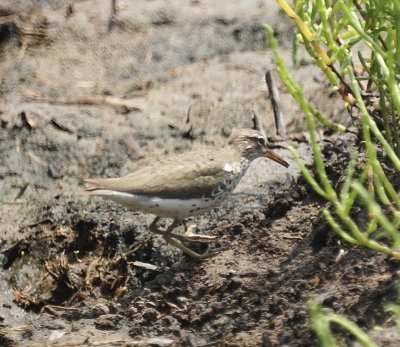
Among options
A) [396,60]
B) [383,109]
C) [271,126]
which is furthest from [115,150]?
[396,60]

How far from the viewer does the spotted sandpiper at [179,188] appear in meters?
6.86

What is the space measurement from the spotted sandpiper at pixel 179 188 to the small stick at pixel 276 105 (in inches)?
43.5

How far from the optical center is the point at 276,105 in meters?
8.62

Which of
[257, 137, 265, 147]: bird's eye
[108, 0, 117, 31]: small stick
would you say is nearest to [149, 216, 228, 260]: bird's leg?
[257, 137, 265, 147]: bird's eye

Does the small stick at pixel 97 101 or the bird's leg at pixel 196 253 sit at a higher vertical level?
the small stick at pixel 97 101

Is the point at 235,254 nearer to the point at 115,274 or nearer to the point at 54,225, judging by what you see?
the point at 115,274

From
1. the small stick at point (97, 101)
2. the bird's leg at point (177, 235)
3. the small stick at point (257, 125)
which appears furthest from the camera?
the small stick at point (97, 101)

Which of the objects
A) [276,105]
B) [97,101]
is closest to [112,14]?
[97,101]

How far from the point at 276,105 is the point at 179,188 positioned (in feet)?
6.60

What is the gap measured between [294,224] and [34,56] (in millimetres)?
4063

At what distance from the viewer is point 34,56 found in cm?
960

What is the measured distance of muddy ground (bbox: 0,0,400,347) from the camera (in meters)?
5.95

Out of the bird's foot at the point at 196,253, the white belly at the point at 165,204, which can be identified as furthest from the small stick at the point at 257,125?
the bird's foot at the point at 196,253

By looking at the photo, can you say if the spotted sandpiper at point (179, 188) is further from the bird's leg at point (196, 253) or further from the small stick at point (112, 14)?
the small stick at point (112, 14)
